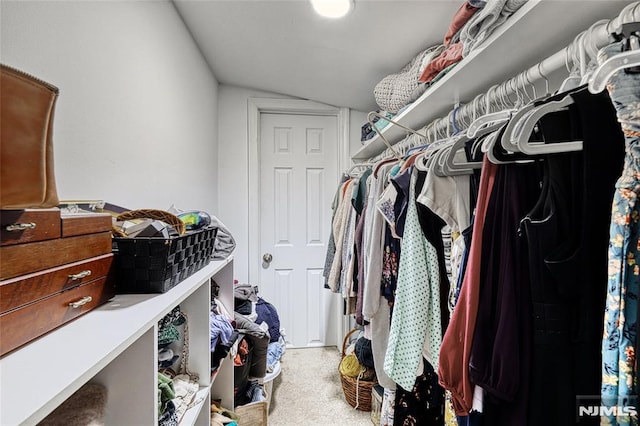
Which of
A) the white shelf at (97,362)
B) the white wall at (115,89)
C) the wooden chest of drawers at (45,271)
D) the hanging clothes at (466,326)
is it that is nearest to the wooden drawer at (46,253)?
the wooden chest of drawers at (45,271)

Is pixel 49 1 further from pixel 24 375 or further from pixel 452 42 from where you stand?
pixel 452 42

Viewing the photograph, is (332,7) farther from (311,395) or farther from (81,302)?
(311,395)

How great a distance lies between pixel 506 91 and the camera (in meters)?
0.94

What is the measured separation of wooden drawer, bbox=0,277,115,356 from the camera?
0.42m

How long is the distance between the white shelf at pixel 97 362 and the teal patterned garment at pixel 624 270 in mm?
736

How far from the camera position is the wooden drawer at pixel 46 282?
1.36 ft

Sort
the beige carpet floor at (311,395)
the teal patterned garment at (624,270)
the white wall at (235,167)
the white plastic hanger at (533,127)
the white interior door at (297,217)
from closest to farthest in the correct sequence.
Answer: the teal patterned garment at (624,270) < the white plastic hanger at (533,127) < the beige carpet floor at (311,395) < the white wall at (235,167) < the white interior door at (297,217)

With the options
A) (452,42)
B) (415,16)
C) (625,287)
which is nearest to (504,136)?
(625,287)

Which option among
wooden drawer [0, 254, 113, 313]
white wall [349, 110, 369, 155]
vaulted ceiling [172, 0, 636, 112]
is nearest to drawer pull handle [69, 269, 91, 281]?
wooden drawer [0, 254, 113, 313]

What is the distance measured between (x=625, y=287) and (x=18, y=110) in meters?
0.89

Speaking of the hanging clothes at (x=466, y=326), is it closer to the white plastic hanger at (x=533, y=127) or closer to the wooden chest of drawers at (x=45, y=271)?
the white plastic hanger at (x=533, y=127)

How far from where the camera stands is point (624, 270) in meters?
0.46

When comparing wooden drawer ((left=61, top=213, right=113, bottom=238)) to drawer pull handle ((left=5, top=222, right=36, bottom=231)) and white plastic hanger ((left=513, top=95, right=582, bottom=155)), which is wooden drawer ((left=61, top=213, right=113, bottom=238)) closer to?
drawer pull handle ((left=5, top=222, right=36, bottom=231))

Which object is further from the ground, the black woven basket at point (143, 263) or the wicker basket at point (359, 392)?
the black woven basket at point (143, 263)
